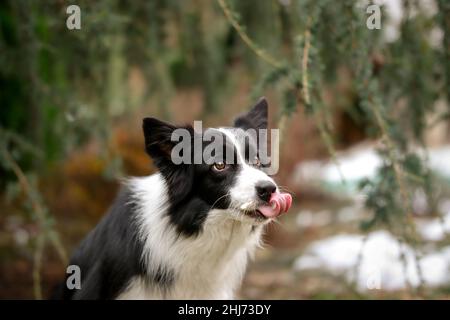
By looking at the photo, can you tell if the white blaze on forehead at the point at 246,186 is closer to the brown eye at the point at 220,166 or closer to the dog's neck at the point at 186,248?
the brown eye at the point at 220,166

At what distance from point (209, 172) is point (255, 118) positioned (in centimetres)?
62

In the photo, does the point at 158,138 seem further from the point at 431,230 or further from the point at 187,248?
the point at 431,230

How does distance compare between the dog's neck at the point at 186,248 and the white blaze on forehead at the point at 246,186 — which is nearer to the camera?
the white blaze on forehead at the point at 246,186

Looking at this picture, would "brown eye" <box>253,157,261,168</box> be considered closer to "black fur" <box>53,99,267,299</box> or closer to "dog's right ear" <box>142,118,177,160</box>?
"black fur" <box>53,99,267,299</box>

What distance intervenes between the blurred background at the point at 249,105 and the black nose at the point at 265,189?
0.48 metres

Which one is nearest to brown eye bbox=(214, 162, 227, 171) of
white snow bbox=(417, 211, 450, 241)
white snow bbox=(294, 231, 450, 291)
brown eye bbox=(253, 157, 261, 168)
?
brown eye bbox=(253, 157, 261, 168)

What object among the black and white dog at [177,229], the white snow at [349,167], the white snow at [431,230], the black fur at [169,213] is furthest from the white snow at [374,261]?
the black fur at [169,213]

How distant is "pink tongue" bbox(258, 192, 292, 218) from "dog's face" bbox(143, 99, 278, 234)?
0.07 ft

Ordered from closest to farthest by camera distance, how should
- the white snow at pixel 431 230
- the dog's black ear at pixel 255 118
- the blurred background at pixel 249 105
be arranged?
the blurred background at pixel 249 105
the dog's black ear at pixel 255 118
the white snow at pixel 431 230

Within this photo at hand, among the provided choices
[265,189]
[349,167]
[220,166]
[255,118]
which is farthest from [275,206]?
[349,167]

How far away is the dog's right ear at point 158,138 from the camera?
3660mm

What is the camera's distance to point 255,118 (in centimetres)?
415

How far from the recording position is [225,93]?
23.7ft

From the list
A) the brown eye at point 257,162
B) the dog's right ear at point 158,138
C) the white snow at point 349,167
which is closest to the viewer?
the dog's right ear at point 158,138
